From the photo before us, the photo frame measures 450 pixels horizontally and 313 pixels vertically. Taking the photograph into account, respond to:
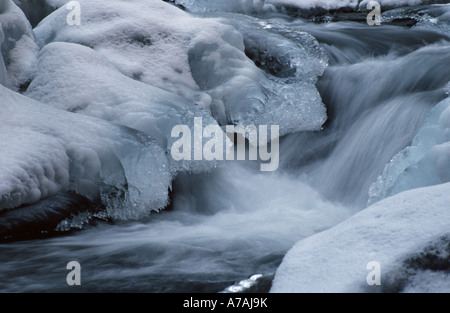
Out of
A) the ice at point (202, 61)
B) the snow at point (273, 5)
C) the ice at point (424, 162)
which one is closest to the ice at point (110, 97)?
the ice at point (202, 61)

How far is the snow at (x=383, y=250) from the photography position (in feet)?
6.53

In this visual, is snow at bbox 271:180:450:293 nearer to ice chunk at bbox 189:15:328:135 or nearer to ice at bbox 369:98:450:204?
ice at bbox 369:98:450:204

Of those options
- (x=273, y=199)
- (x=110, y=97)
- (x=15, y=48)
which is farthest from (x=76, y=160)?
(x=15, y=48)

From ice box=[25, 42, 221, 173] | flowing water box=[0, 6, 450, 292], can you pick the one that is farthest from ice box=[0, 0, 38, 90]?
flowing water box=[0, 6, 450, 292]

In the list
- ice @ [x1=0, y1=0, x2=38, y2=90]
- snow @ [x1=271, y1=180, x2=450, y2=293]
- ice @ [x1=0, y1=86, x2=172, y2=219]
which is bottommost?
snow @ [x1=271, y1=180, x2=450, y2=293]

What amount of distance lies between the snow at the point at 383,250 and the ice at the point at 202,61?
7.73 ft

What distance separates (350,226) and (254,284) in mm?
532

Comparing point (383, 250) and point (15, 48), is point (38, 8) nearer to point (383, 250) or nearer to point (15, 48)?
point (15, 48)

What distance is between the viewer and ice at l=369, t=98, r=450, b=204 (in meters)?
2.97

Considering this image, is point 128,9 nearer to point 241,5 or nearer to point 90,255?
point 90,255

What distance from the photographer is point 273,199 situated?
420cm

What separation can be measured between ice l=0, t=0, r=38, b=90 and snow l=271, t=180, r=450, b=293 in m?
3.02

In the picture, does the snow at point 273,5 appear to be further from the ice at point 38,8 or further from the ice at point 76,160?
the ice at point 76,160

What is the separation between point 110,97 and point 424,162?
2.31m
